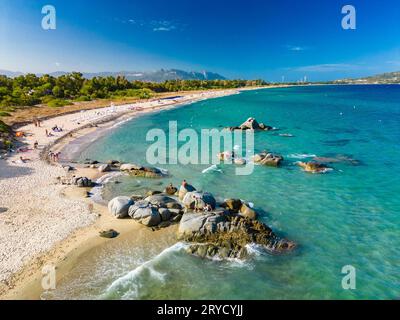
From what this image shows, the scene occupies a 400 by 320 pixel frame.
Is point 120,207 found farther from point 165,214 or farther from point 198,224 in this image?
point 198,224

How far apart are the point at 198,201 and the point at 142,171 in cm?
1120

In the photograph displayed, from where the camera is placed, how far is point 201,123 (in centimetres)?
7100

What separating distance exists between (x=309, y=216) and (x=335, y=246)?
4.00m

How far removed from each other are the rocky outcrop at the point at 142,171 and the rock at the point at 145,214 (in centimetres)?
947

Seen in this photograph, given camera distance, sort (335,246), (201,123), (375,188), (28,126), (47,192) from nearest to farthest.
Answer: (335,246), (47,192), (375,188), (28,126), (201,123)

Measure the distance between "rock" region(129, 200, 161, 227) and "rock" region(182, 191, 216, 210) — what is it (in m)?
2.49

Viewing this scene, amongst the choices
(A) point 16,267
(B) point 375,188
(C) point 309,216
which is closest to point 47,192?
(A) point 16,267

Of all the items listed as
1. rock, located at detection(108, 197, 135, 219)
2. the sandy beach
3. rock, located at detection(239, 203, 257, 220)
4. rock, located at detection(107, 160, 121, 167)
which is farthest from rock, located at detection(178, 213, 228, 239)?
rock, located at detection(107, 160, 121, 167)

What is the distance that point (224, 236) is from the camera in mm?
18891

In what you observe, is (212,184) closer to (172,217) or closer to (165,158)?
(172,217)

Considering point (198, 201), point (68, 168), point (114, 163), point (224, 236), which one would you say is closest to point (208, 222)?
point (224, 236)

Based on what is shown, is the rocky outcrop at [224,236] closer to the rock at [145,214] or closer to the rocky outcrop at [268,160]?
the rock at [145,214]

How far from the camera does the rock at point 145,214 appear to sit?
21.1 m
